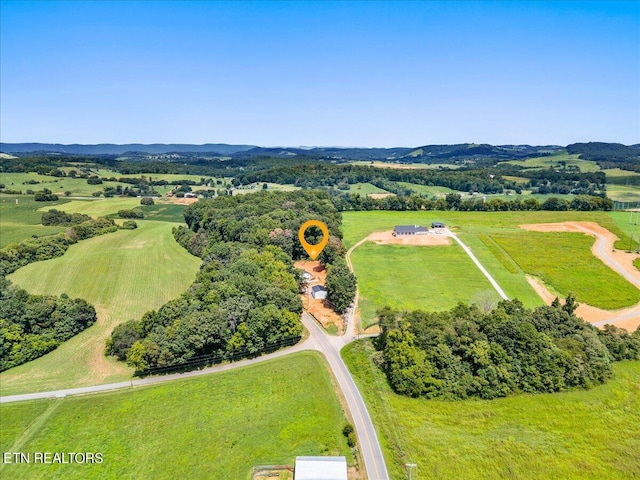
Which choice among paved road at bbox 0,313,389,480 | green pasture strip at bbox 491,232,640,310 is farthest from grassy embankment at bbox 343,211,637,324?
paved road at bbox 0,313,389,480

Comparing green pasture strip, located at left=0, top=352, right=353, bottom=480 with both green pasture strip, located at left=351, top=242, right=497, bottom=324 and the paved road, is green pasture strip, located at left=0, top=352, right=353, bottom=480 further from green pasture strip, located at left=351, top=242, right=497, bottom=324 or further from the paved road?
green pasture strip, located at left=351, top=242, right=497, bottom=324

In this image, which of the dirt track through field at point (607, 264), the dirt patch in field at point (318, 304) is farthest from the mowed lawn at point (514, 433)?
the dirt track through field at point (607, 264)

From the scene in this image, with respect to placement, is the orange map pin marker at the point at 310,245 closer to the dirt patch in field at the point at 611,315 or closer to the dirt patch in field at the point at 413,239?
the dirt patch in field at the point at 413,239

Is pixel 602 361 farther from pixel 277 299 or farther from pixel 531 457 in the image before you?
pixel 277 299

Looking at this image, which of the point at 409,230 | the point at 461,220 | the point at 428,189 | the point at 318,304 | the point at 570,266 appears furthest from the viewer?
the point at 428,189

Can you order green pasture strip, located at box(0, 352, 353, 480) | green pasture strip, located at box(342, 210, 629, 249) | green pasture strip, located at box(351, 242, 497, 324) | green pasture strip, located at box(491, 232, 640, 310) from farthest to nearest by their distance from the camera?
green pasture strip, located at box(342, 210, 629, 249) < green pasture strip, located at box(491, 232, 640, 310) < green pasture strip, located at box(351, 242, 497, 324) < green pasture strip, located at box(0, 352, 353, 480)

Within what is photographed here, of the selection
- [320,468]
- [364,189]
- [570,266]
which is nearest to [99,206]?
[364,189]

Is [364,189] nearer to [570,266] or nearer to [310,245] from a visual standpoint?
[310,245]
